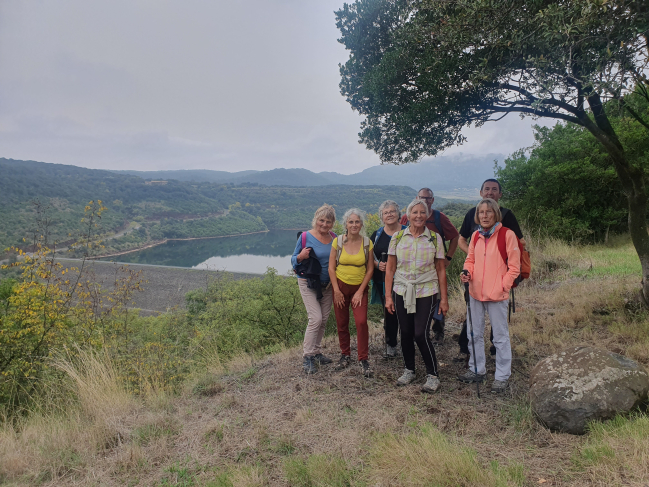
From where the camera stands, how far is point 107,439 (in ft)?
10.2

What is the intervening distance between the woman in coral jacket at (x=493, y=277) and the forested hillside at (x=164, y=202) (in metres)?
53.4

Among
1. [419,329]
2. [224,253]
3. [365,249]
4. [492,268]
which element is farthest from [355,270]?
[224,253]

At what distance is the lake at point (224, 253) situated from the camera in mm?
51969

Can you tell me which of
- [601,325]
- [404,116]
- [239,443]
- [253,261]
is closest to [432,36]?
[404,116]

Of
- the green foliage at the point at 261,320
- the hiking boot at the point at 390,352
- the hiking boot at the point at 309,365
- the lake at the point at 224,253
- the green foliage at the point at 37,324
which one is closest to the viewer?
the hiking boot at the point at 309,365

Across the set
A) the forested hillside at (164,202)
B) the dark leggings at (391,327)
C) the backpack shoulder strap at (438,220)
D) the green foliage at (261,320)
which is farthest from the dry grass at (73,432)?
the forested hillside at (164,202)

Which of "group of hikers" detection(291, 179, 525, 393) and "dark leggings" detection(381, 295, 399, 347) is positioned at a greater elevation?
"group of hikers" detection(291, 179, 525, 393)

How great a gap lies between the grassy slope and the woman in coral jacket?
40cm

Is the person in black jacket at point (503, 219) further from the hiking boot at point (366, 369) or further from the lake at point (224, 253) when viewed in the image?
the lake at point (224, 253)

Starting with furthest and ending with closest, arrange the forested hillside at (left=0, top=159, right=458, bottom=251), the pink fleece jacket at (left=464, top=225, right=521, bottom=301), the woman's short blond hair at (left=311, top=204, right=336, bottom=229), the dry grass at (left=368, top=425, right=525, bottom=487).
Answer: the forested hillside at (left=0, top=159, right=458, bottom=251)
the woman's short blond hair at (left=311, top=204, right=336, bottom=229)
the pink fleece jacket at (left=464, top=225, right=521, bottom=301)
the dry grass at (left=368, top=425, right=525, bottom=487)

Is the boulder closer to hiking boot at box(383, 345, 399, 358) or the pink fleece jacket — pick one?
the pink fleece jacket

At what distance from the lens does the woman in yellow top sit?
12.1ft

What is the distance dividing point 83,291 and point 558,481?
7183 mm

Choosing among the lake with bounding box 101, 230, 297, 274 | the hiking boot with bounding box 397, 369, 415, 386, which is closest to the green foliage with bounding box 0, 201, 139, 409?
the hiking boot with bounding box 397, 369, 415, 386
